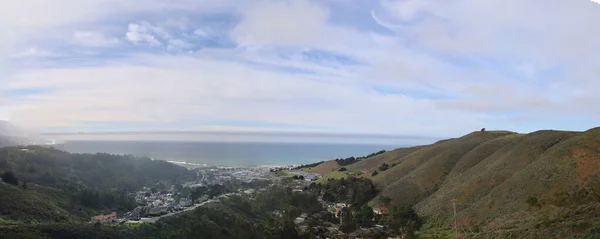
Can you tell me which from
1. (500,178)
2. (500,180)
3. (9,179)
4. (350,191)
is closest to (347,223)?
(500,180)

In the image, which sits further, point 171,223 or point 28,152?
point 28,152

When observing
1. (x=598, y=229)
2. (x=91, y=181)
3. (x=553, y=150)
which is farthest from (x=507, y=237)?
(x=91, y=181)

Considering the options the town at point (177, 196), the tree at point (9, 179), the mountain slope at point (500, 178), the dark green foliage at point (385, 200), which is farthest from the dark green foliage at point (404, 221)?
the tree at point (9, 179)

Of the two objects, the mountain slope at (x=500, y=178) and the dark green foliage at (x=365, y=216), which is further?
the dark green foliage at (x=365, y=216)

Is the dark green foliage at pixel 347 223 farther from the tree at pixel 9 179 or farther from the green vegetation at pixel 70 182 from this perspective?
the tree at pixel 9 179

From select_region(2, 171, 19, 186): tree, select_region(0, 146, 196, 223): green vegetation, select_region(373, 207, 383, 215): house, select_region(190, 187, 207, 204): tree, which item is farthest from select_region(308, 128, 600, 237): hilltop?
select_region(2, 171, 19, 186): tree

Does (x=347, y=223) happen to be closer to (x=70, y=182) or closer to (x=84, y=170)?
(x=70, y=182)

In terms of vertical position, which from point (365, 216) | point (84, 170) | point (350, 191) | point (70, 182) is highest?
point (84, 170)

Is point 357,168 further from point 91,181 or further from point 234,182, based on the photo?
point 91,181

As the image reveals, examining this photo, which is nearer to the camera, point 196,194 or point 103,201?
point 103,201
